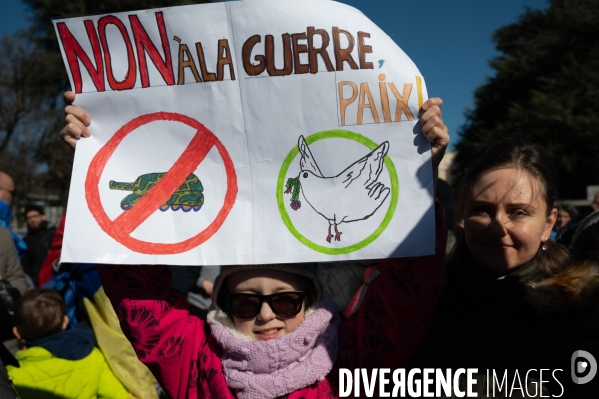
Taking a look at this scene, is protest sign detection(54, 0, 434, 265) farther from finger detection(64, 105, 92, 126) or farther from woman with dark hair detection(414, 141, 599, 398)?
woman with dark hair detection(414, 141, 599, 398)

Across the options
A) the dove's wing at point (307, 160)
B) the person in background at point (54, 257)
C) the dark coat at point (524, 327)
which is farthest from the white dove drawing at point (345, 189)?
the person in background at point (54, 257)

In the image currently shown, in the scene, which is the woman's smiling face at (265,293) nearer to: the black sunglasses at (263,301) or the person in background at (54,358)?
the black sunglasses at (263,301)

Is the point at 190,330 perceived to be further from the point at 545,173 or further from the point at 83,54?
the point at 545,173

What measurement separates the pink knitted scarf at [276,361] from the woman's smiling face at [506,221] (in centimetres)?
50

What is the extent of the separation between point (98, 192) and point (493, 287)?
115 centimetres

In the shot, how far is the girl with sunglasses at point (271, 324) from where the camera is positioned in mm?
1571

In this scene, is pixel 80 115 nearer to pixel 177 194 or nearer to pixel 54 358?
pixel 177 194

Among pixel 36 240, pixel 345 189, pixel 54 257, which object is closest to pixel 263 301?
pixel 345 189

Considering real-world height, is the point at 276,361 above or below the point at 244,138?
below

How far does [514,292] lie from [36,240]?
598cm

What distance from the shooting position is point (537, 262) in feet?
5.15

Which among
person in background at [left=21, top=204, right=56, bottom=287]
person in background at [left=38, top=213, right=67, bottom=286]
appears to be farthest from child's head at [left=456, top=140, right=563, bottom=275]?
person in background at [left=21, top=204, right=56, bottom=287]

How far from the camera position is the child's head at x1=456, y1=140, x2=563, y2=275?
154cm

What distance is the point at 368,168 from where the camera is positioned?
5.45 feet
